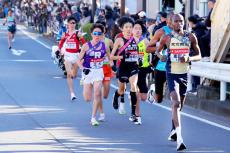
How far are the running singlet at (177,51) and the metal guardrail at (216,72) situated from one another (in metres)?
3.37

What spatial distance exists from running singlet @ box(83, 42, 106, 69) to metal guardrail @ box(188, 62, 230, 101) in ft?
8.19

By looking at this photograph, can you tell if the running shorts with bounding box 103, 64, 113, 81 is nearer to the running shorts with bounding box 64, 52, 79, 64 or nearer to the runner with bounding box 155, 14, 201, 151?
the runner with bounding box 155, 14, 201, 151

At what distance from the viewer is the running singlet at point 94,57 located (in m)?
12.6

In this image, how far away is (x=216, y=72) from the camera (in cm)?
1434

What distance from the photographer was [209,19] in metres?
16.4

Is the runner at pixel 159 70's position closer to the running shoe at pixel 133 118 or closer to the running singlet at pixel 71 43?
the running shoe at pixel 133 118

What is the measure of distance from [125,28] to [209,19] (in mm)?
4077

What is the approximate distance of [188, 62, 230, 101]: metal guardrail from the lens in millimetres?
13854

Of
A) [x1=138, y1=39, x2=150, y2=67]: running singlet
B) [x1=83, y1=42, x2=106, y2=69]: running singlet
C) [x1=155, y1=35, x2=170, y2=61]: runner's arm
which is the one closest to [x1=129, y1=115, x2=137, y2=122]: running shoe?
[x1=138, y1=39, x2=150, y2=67]: running singlet

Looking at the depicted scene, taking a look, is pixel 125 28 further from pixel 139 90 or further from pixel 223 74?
pixel 223 74

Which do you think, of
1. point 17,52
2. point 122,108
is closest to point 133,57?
point 122,108

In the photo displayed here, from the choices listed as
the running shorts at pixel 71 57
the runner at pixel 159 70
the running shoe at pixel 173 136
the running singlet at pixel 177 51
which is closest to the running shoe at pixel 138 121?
the runner at pixel 159 70

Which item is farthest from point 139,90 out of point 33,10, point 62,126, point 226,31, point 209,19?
point 33,10

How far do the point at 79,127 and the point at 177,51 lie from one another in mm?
2619
